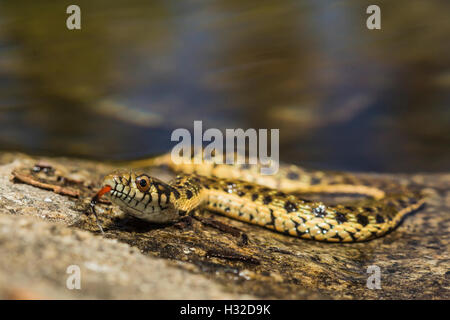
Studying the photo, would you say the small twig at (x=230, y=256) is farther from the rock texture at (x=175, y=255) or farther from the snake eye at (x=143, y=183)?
the snake eye at (x=143, y=183)

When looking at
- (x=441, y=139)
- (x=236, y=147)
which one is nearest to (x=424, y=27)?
(x=441, y=139)

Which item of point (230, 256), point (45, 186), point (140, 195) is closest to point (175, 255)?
point (230, 256)

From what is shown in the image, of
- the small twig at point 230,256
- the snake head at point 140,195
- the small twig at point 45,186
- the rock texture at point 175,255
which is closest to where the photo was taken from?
the rock texture at point 175,255

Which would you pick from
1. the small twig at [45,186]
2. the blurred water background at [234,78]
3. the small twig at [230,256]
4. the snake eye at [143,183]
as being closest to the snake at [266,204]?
the snake eye at [143,183]

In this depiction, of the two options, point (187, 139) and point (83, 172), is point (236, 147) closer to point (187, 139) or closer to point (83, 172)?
point (187, 139)

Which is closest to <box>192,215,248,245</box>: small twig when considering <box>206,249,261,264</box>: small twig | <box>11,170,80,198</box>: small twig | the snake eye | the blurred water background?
<box>206,249,261,264</box>: small twig

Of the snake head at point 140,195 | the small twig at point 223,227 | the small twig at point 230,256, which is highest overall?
the snake head at point 140,195

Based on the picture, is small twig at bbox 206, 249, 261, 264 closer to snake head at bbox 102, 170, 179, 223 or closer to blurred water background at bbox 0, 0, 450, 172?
snake head at bbox 102, 170, 179, 223
